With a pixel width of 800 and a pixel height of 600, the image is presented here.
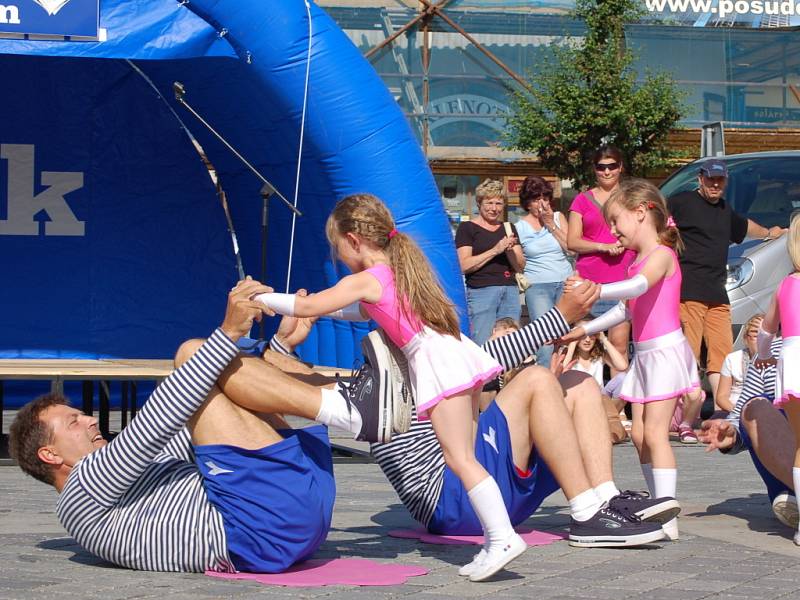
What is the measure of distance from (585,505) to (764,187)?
6.81 m

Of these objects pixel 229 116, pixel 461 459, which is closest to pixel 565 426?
pixel 461 459

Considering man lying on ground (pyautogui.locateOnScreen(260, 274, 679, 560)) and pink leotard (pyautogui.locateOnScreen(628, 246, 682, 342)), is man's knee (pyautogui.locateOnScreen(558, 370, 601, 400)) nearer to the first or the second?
man lying on ground (pyautogui.locateOnScreen(260, 274, 679, 560))

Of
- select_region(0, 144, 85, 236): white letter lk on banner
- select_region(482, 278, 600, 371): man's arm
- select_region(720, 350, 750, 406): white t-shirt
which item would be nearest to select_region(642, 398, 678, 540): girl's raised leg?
select_region(482, 278, 600, 371): man's arm

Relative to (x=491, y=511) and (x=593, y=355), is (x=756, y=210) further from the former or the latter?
(x=491, y=511)

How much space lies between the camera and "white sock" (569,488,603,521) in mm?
4723

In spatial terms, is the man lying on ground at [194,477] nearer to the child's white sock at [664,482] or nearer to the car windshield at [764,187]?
the child's white sock at [664,482]

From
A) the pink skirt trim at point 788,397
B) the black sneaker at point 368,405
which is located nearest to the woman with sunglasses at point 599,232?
the pink skirt trim at point 788,397

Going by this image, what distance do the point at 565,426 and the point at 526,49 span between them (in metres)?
23.1

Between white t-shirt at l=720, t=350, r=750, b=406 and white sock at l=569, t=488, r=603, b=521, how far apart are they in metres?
4.27

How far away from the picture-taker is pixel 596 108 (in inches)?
925

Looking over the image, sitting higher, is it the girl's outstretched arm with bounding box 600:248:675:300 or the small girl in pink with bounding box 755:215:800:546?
the girl's outstretched arm with bounding box 600:248:675:300

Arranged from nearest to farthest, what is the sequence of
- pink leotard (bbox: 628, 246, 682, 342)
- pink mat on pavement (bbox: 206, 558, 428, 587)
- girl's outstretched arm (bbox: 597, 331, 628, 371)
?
pink mat on pavement (bbox: 206, 558, 428, 587)
pink leotard (bbox: 628, 246, 682, 342)
girl's outstretched arm (bbox: 597, 331, 628, 371)

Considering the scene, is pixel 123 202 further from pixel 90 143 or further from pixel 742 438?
pixel 742 438


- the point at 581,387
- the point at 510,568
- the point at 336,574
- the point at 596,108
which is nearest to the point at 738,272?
the point at 581,387
